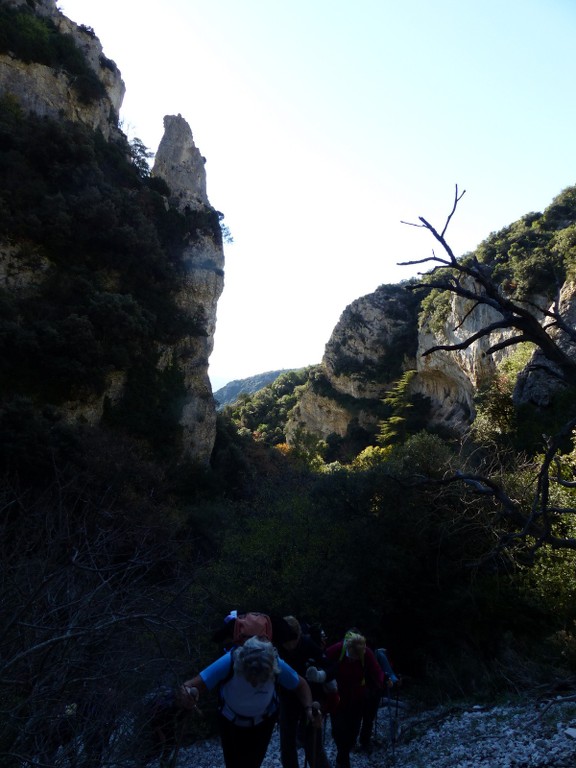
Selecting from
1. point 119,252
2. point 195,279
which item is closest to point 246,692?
point 119,252

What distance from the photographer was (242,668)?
2982 mm

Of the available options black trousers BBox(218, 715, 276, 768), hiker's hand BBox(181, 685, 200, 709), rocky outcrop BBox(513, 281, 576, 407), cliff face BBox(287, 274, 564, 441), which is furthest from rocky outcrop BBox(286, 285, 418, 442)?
hiker's hand BBox(181, 685, 200, 709)

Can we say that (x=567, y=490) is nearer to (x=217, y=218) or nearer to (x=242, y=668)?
(x=242, y=668)

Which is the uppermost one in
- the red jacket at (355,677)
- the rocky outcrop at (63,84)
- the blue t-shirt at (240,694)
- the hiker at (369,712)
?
the rocky outcrop at (63,84)

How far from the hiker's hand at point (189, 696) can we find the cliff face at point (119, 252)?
16125mm

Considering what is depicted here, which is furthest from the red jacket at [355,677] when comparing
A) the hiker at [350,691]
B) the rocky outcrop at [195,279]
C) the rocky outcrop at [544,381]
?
the rocky outcrop at [544,381]

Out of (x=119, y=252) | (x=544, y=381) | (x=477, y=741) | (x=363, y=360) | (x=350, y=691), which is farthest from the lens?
(x=363, y=360)

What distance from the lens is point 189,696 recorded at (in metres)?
2.95

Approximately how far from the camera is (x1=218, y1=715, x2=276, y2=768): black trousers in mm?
3146

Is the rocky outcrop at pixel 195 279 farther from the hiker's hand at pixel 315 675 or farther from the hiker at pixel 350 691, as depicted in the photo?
the hiker's hand at pixel 315 675

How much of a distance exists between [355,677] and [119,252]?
66.7 feet

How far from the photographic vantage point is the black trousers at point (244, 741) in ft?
10.3

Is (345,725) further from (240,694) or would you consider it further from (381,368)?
(381,368)

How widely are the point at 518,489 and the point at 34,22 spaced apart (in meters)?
27.0
